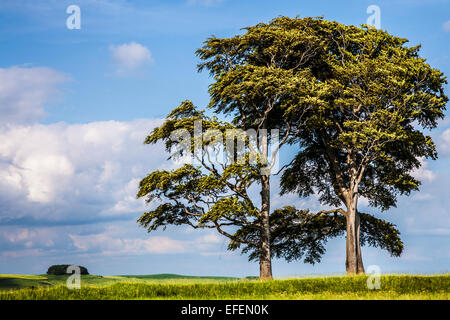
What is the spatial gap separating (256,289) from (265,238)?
31.4 ft

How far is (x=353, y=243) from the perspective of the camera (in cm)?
3353

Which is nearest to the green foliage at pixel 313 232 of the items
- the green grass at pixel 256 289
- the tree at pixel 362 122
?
the tree at pixel 362 122

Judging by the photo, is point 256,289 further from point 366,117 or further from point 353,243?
point 366,117

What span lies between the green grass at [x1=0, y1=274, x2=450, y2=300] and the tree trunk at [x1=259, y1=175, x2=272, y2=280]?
23.7 feet

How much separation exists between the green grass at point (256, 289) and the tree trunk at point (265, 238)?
7.21 meters

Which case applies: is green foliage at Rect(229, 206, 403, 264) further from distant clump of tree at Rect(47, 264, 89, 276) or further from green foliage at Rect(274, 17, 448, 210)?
distant clump of tree at Rect(47, 264, 89, 276)

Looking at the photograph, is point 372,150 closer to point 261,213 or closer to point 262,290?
point 261,213

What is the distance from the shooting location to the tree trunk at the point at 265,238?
31.3m

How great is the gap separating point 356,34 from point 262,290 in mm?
22806

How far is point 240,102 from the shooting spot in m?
33.8

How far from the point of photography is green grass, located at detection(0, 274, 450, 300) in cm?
1928

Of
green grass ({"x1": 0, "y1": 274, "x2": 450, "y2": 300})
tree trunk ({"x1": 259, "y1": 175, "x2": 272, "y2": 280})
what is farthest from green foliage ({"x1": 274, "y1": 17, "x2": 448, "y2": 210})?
green grass ({"x1": 0, "y1": 274, "x2": 450, "y2": 300})

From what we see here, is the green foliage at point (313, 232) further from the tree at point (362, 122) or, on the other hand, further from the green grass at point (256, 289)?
the green grass at point (256, 289)
